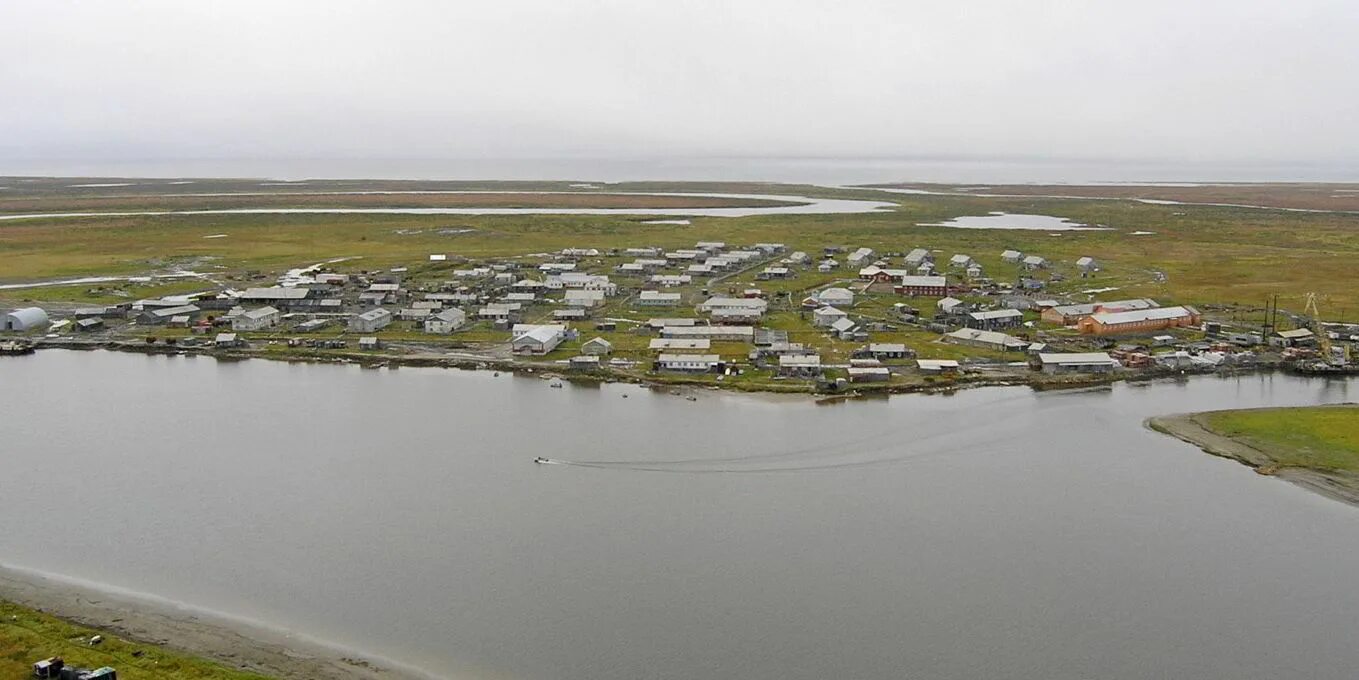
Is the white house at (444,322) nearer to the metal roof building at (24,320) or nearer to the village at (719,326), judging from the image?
the village at (719,326)

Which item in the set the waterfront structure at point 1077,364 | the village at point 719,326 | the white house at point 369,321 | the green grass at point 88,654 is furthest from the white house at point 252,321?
the waterfront structure at point 1077,364

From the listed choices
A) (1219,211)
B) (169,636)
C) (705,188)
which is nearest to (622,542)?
(169,636)

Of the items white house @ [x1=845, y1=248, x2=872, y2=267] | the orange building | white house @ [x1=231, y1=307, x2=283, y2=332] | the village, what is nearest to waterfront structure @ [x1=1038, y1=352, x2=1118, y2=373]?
the village

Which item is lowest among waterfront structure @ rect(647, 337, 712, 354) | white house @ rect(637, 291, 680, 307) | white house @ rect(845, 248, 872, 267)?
waterfront structure @ rect(647, 337, 712, 354)

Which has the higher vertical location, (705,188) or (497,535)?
(705,188)

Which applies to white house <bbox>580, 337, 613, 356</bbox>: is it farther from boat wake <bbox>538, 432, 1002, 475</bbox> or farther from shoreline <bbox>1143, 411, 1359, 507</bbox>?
shoreline <bbox>1143, 411, 1359, 507</bbox>

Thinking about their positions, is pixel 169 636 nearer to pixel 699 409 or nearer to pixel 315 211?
pixel 699 409
